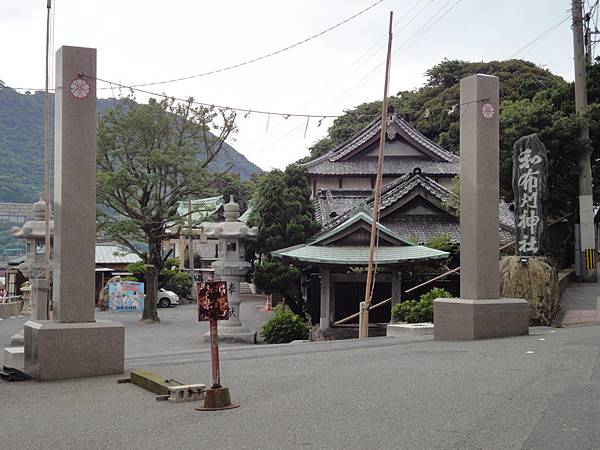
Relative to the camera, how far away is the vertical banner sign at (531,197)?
18.2 m

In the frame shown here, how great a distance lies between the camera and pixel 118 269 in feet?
178

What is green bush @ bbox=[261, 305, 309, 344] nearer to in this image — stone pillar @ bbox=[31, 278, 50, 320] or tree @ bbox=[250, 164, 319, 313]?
tree @ bbox=[250, 164, 319, 313]

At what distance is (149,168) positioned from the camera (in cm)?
3262

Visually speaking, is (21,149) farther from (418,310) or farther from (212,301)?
(212,301)

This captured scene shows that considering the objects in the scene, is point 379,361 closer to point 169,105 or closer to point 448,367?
point 448,367

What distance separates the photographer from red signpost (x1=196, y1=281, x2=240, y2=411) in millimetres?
7633

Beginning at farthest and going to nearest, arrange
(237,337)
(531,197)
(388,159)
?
1. (388,159)
2. (237,337)
3. (531,197)

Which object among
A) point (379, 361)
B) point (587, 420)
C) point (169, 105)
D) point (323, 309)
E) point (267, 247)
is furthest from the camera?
point (169, 105)

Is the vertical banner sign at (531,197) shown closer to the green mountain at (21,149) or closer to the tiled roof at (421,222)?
the tiled roof at (421,222)

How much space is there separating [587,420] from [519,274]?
33.8 ft

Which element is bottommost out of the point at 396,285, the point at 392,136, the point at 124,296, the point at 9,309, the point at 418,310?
the point at 9,309

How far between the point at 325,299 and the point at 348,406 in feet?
59.7

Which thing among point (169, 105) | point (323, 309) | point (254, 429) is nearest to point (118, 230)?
point (169, 105)

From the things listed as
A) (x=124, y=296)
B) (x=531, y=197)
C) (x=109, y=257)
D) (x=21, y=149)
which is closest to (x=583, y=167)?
(x=531, y=197)
